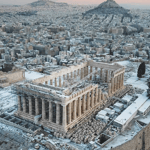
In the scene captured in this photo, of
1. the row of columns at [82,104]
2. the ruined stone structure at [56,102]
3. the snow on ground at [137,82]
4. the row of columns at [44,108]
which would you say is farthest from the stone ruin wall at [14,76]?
the snow on ground at [137,82]

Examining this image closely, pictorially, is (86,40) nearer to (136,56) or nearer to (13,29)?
(136,56)

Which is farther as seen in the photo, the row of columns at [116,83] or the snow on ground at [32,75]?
the snow on ground at [32,75]

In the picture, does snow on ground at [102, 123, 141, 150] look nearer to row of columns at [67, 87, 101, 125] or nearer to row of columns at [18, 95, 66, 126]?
row of columns at [67, 87, 101, 125]

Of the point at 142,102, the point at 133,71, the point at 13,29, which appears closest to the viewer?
the point at 142,102

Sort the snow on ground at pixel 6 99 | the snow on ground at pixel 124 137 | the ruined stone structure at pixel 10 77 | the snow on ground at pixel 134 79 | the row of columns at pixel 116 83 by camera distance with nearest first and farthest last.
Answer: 1. the snow on ground at pixel 124 137
2. the snow on ground at pixel 6 99
3. the row of columns at pixel 116 83
4. the ruined stone structure at pixel 10 77
5. the snow on ground at pixel 134 79

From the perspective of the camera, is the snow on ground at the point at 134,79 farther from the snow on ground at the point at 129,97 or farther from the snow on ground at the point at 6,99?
the snow on ground at the point at 6,99

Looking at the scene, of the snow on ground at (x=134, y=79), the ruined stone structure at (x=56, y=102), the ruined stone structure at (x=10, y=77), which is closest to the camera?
the ruined stone structure at (x=56, y=102)

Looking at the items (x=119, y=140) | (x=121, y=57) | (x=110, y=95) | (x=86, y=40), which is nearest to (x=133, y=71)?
(x=121, y=57)

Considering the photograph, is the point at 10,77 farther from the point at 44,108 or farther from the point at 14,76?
the point at 44,108

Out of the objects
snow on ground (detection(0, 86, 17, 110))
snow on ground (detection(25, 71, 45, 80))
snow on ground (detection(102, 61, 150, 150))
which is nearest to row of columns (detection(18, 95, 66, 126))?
snow on ground (detection(0, 86, 17, 110))
